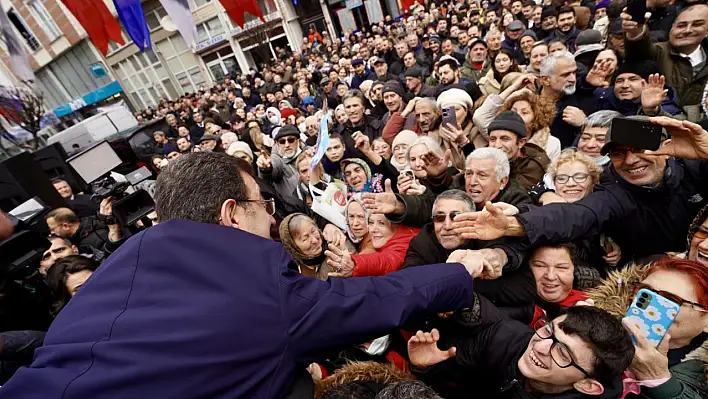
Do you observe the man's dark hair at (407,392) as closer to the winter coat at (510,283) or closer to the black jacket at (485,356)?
the black jacket at (485,356)

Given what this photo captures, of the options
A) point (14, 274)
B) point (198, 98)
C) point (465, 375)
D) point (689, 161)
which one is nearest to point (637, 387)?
point (465, 375)

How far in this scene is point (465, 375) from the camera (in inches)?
63.8

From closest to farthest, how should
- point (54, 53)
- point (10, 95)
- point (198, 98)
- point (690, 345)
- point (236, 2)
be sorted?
point (690, 345) → point (236, 2) → point (10, 95) → point (198, 98) → point (54, 53)

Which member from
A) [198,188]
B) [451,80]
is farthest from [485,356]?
[451,80]

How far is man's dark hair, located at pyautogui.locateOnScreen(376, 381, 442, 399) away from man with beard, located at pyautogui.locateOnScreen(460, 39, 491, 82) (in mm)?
4913

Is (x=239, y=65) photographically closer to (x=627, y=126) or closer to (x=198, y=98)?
(x=198, y=98)

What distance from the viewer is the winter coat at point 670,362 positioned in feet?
4.00

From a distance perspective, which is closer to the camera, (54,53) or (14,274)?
(14,274)

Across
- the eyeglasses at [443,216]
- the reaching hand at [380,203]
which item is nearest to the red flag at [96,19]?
the reaching hand at [380,203]

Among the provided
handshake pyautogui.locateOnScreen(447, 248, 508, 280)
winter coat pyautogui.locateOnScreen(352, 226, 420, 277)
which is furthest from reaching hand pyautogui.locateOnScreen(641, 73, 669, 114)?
→ winter coat pyautogui.locateOnScreen(352, 226, 420, 277)

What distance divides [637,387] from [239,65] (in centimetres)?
2702

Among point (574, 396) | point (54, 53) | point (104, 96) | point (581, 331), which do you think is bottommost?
point (574, 396)

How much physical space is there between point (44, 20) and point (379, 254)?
33736 millimetres

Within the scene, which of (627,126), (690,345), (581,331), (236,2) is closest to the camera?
(581,331)
